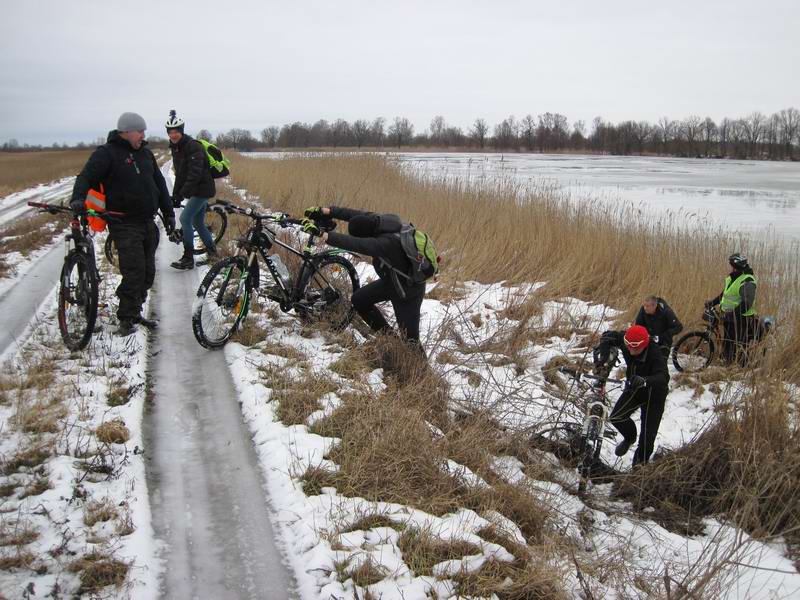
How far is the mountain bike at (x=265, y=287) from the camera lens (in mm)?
5387

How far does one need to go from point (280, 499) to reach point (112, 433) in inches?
48.4

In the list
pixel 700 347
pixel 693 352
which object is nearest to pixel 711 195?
pixel 700 347

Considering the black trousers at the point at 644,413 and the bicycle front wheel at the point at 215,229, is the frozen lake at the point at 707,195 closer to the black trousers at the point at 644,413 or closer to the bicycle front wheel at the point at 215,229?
the bicycle front wheel at the point at 215,229

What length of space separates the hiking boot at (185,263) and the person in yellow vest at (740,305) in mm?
6568

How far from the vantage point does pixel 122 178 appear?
17.2ft

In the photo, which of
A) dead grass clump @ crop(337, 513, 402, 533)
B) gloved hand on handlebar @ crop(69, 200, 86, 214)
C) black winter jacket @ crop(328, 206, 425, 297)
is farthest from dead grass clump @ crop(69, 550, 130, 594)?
gloved hand on handlebar @ crop(69, 200, 86, 214)

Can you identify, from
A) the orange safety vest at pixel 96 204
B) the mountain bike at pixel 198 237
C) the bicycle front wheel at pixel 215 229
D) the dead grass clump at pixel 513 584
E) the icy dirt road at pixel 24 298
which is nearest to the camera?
the dead grass clump at pixel 513 584

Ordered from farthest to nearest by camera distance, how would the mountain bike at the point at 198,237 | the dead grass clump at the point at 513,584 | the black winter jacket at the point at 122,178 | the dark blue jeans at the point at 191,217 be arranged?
the mountain bike at the point at 198,237 → the dark blue jeans at the point at 191,217 → the black winter jacket at the point at 122,178 → the dead grass clump at the point at 513,584

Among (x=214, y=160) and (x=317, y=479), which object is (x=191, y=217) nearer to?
(x=214, y=160)

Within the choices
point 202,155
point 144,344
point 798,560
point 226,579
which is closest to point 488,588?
point 226,579

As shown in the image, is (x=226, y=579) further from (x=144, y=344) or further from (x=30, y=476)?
(x=144, y=344)

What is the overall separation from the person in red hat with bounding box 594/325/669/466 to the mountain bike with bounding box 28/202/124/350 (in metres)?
4.29

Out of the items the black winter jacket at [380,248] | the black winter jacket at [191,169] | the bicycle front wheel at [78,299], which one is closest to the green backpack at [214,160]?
the black winter jacket at [191,169]

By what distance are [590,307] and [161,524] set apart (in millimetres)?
6515
